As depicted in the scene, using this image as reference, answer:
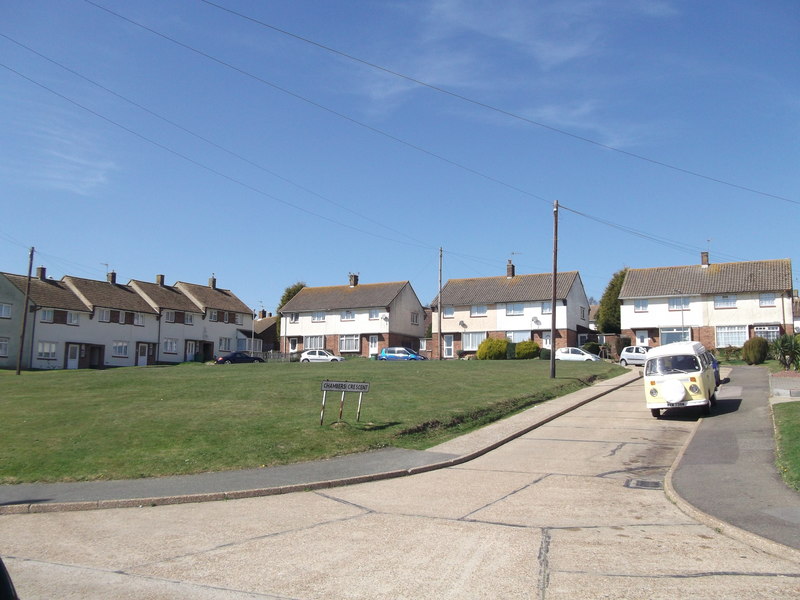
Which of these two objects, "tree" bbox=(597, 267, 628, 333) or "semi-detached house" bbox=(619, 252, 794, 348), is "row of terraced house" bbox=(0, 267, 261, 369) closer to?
"tree" bbox=(597, 267, 628, 333)

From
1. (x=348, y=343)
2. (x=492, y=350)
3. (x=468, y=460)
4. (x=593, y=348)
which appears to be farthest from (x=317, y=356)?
(x=468, y=460)

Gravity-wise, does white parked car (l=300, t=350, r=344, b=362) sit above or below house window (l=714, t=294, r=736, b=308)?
below

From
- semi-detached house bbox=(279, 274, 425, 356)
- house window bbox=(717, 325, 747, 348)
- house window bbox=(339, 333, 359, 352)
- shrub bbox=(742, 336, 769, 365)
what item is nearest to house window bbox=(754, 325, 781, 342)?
house window bbox=(717, 325, 747, 348)

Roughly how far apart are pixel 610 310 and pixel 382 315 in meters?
24.1

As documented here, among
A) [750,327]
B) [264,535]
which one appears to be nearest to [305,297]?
[750,327]

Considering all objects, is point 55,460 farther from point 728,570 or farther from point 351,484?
point 728,570

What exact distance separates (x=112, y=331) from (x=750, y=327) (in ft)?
177

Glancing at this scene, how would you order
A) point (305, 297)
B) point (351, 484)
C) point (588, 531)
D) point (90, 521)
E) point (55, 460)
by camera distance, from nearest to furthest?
point (588, 531) < point (90, 521) < point (351, 484) < point (55, 460) < point (305, 297)

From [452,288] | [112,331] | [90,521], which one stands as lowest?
[90,521]

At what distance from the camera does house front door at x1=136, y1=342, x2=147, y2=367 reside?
65.1m

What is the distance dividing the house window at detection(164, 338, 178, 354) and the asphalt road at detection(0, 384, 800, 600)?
59.5 metres

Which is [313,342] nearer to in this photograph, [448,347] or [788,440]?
[448,347]

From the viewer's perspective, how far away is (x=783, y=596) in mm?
6191

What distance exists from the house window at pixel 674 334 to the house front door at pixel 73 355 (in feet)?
160
